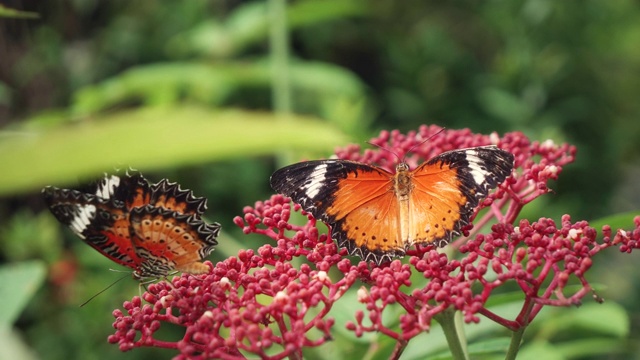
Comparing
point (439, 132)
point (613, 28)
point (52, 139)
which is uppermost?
point (613, 28)

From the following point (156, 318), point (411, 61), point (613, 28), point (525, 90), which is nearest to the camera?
point (156, 318)

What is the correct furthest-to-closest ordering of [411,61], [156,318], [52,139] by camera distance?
[411,61] → [156,318] → [52,139]

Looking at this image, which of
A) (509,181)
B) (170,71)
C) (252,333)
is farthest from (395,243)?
(170,71)

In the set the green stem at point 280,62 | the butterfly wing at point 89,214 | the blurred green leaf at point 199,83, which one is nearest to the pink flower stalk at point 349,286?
the butterfly wing at point 89,214

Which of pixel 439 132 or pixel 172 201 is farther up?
pixel 439 132

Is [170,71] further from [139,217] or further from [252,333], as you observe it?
[252,333]

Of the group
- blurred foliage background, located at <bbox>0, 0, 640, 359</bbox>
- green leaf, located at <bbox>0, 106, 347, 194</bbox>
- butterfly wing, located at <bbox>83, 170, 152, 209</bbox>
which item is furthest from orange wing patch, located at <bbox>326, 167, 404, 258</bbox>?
green leaf, located at <bbox>0, 106, 347, 194</bbox>

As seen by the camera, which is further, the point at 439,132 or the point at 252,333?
the point at 439,132

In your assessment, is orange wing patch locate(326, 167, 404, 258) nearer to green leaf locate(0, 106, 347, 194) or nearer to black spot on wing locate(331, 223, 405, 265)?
black spot on wing locate(331, 223, 405, 265)
